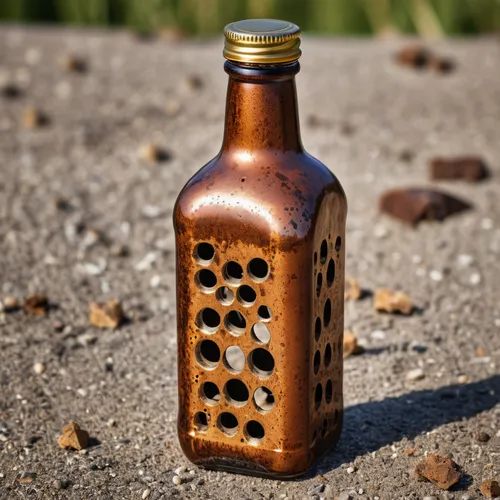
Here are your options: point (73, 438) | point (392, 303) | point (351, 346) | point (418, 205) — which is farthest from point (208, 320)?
point (418, 205)

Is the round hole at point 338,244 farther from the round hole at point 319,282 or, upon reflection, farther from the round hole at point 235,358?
the round hole at point 235,358

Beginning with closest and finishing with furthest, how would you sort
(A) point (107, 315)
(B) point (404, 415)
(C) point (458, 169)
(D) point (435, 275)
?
(B) point (404, 415)
(A) point (107, 315)
(D) point (435, 275)
(C) point (458, 169)

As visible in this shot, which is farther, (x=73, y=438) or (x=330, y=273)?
(x=73, y=438)

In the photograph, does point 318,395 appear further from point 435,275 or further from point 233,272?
point 435,275

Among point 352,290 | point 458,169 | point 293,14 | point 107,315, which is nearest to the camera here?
point 107,315

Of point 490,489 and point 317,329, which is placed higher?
point 317,329

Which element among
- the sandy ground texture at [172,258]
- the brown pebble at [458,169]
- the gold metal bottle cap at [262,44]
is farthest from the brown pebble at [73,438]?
the brown pebble at [458,169]

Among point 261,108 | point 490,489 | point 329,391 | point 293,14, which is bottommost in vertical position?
point 293,14

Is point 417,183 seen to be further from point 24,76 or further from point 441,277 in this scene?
point 24,76
